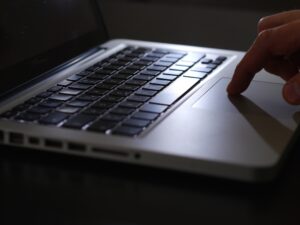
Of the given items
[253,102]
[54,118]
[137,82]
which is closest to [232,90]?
[253,102]

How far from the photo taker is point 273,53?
0.74m

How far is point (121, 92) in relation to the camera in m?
0.76

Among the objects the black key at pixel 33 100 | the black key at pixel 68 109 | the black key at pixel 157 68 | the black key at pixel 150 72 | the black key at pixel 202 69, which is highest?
the black key at pixel 33 100

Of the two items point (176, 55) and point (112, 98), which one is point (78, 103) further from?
point (176, 55)

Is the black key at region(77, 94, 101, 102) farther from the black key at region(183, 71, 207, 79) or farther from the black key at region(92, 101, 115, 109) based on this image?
the black key at region(183, 71, 207, 79)

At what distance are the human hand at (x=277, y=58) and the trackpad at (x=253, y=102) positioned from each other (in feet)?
0.05

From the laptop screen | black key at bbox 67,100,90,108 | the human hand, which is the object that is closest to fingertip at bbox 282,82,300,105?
the human hand

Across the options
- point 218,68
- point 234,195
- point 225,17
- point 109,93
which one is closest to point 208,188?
point 234,195

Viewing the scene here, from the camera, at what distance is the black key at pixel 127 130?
609 mm

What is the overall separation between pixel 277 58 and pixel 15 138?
0.36 metres

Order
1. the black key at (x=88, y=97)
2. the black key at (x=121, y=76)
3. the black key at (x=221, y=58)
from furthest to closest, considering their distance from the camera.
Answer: the black key at (x=221, y=58)
the black key at (x=121, y=76)
the black key at (x=88, y=97)

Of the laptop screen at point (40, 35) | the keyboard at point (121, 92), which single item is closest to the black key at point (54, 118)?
the keyboard at point (121, 92)

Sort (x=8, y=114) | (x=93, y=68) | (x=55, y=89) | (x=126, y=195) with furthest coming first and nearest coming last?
(x=93, y=68)
(x=55, y=89)
(x=8, y=114)
(x=126, y=195)

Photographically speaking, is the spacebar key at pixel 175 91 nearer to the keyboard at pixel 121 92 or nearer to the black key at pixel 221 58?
the keyboard at pixel 121 92
